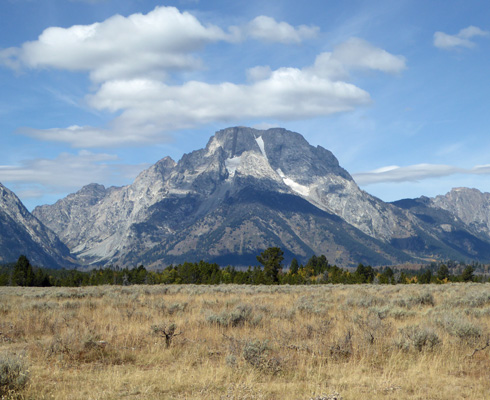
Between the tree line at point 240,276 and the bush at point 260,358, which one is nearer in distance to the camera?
the bush at point 260,358

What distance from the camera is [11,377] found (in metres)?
7.84

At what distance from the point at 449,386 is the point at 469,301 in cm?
1378

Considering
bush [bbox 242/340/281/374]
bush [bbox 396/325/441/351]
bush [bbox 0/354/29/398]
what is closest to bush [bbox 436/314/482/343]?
bush [bbox 396/325/441/351]

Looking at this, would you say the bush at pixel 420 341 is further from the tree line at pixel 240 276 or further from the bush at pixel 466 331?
the tree line at pixel 240 276

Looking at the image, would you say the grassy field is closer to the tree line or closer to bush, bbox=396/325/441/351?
bush, bbox=396/325/441/351

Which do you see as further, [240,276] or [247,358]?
[240,276]

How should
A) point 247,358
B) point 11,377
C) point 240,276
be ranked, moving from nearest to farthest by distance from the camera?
point 11,377 → point 247,358 → point 240,276

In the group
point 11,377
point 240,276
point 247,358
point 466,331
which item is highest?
point 11,377

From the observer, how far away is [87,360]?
11.0 meters

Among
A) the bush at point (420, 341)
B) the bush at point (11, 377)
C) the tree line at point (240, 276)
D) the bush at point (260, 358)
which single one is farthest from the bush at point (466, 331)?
the tree line at point (240, 276)

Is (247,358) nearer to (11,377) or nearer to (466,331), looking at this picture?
(11,377)

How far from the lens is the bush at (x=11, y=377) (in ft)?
25.2

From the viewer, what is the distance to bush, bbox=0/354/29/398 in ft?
25.2

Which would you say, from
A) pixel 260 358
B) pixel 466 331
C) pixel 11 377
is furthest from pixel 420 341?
pixel 11 377
